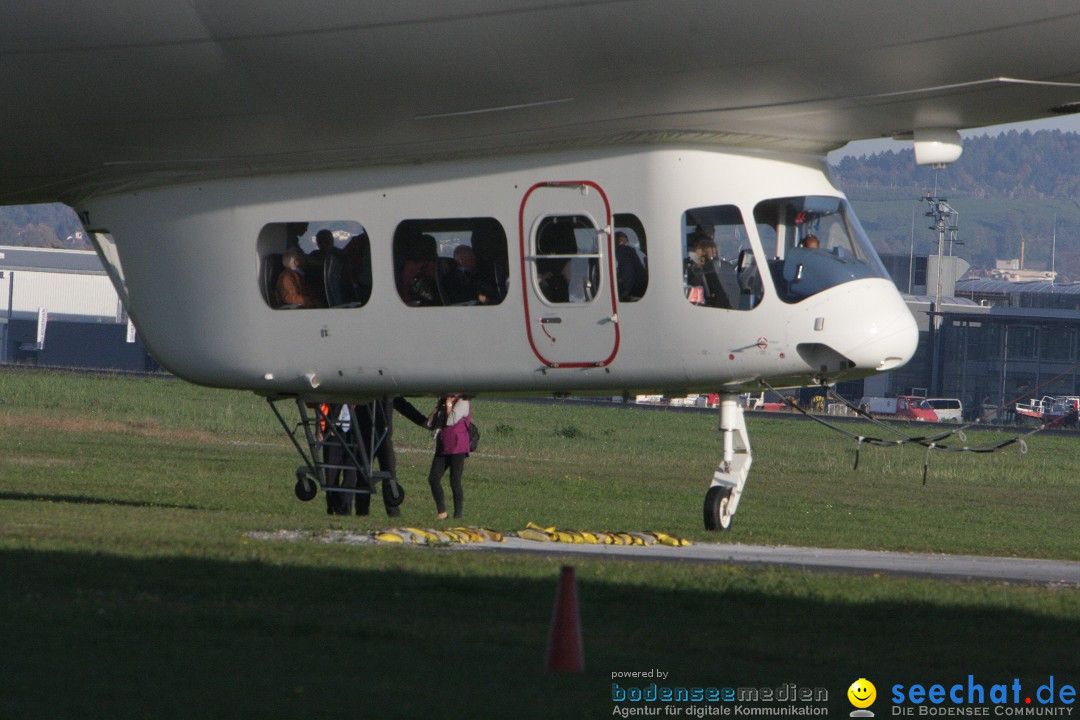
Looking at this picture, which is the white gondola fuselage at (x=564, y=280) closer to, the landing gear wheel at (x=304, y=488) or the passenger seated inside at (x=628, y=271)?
the passenger seated inside at (x=628, y=271)

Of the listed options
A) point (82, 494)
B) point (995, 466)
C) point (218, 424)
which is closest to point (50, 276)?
point (218, 424)

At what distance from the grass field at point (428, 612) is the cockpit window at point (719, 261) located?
8.94ft

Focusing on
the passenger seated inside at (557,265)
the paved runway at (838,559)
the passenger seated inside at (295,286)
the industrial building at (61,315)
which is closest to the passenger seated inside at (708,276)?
the passenger seated inside at (557,265)

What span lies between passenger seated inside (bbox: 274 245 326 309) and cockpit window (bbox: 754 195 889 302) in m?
4.60

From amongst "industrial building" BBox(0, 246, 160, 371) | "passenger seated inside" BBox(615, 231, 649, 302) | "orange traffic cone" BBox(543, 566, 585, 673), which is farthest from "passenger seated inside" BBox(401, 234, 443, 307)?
"industrial building" BBox(0, 246, 160, 371)

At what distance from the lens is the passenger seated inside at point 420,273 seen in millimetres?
14594

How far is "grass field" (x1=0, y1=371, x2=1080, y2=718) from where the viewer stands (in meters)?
7.48

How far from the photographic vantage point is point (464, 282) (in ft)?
47.5

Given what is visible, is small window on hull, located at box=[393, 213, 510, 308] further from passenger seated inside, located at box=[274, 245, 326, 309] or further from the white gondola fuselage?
passenger seated inside, located at box=[274, 245, 326, 309]

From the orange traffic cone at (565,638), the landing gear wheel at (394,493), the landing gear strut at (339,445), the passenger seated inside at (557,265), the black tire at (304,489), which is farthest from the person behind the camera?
the landing gear wheel at (394,493)

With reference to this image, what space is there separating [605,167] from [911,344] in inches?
143

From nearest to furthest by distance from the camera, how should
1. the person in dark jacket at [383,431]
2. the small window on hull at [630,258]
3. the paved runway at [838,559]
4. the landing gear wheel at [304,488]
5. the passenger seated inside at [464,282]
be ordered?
the small window on hull at [630,258] < the paved runway at [838,559] < the passenger seated inside at [464,282] < the landing gear wheel at [304,488] < the person in dark jacket at [383,431]

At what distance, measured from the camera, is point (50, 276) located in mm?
153250

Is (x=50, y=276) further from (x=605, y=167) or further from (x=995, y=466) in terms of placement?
(x=605, y=167)
